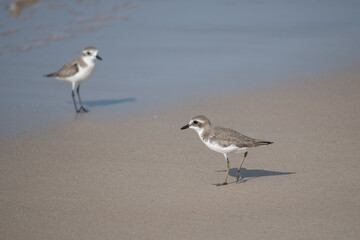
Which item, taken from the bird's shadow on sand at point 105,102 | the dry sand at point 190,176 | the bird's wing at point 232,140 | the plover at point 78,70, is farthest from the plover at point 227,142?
the plover at point 78,70

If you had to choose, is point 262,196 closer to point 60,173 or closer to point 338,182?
point 338,182

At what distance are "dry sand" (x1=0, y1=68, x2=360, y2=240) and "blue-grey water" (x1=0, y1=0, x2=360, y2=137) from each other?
83 cm

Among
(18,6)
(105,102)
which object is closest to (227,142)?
(105,102)

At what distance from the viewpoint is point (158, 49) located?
11.5 metres

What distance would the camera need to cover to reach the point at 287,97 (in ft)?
28.9

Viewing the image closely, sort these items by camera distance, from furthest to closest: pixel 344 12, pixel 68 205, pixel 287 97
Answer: pixel 344 12, pixel 287 97, pixel 68 205

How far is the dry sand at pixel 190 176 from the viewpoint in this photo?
4785 millimetres

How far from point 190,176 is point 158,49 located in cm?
588

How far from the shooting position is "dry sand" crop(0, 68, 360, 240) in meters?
4.79

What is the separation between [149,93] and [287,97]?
8.16 feet

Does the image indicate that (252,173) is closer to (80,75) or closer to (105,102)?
(105,102)

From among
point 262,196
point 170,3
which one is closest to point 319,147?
point 262,196

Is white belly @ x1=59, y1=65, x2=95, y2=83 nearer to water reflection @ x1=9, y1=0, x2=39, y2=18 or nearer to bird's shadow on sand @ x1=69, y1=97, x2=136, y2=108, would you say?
bird's shadow on sand @ x1=69, y1=97, x2=136, y2=108

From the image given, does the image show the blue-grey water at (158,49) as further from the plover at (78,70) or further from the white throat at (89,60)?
the white throat at (89,60)
